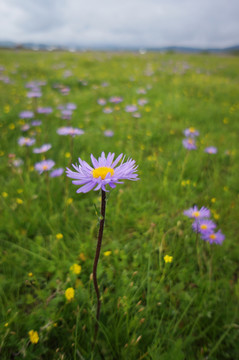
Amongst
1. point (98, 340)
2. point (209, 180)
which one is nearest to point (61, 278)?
point (98, 340)

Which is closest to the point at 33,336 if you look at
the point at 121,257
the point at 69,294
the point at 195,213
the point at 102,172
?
the point at 69,294

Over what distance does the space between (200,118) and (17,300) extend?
4196mm

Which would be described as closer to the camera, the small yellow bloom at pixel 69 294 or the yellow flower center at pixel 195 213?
the small yellow bloom at pixel 69 294

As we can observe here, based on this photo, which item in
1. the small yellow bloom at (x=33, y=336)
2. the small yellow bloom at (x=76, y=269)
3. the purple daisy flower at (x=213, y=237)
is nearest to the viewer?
the small yellow bloom at (x=33, y=336)

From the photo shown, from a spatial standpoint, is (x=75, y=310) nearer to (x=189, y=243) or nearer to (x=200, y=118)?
(x=189, y=243)

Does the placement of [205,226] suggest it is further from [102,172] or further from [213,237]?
[102,172]

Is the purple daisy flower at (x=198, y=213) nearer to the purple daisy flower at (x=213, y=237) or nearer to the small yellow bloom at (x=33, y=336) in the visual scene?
the purple daisy flower at (x=213, y=237)

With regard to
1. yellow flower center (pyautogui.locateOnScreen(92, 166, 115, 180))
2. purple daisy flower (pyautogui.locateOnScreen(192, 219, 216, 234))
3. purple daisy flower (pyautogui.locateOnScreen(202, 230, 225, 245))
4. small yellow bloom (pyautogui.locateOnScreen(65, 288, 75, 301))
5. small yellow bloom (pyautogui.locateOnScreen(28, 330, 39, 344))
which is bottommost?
small yellow bloom (pyautogui.locateOnScreen(28, 330, 39, 344))

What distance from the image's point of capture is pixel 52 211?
73.8 inches

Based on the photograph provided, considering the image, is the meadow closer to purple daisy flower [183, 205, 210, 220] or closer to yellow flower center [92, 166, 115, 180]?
purple daisy flower [183, 205, 210, 220]

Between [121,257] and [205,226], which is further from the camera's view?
[205,226]

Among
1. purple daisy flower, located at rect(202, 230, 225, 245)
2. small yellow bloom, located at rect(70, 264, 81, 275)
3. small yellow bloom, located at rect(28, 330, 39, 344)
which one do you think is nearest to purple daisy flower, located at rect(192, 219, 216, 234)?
purple daisy flower, located at rect(202, 230, 225, 245)

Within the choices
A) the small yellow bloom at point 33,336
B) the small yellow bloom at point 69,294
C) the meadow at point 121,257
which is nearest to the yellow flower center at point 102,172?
the meadow at point 121,257

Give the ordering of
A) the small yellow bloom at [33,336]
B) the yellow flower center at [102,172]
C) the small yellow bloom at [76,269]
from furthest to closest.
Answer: the small yellow bloom at [76,269] → the small yellow bloom at [33,336] → the yellow flower center at [102,172]
